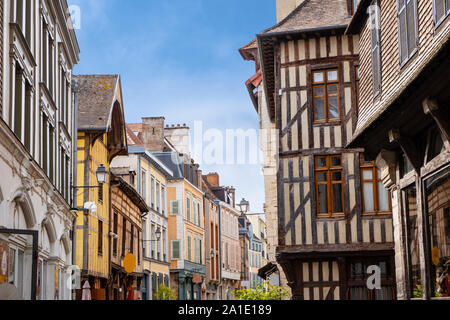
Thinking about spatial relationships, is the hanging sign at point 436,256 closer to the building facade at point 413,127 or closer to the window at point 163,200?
the building facade at point 413,127

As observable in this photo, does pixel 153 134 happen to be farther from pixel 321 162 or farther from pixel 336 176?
pixel 336 176

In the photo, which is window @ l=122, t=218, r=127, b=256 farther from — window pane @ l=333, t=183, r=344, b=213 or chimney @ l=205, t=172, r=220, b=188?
chimney @ l=205, t=172, r=220, b=188

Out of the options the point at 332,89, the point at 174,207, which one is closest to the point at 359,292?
the point at 332,89

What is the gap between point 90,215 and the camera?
22688 mm

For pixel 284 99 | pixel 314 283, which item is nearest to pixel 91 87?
pixel 284 99

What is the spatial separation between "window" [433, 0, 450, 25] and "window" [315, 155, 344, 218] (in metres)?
9.44

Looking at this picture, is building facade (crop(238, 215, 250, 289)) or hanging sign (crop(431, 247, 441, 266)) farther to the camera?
building facade (crop(238, 215, 250, 289))

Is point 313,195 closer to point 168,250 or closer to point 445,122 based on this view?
point 445,122

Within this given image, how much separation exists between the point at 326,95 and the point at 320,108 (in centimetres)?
36

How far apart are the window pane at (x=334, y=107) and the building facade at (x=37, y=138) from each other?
6.45 m

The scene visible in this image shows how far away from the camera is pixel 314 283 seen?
17688mm

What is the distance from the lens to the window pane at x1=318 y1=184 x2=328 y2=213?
1775 cm

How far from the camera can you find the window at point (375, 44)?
11523 millimetres

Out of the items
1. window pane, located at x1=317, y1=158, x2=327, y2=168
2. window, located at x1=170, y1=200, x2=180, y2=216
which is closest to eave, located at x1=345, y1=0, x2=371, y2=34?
window pane, located at x1=317, y1=158, x2=327, y2=168
